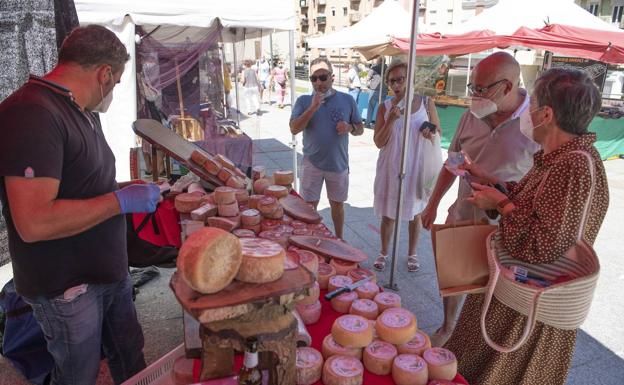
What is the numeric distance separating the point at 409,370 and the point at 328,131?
282cm

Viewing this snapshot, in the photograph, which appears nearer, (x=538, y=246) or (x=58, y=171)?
(x=58, y=171)

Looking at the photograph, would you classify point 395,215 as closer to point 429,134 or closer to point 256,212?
point 429,134

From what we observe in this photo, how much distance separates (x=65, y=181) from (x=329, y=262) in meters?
1.19

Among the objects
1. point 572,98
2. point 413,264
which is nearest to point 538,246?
point 572,98

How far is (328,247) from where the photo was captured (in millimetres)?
2033

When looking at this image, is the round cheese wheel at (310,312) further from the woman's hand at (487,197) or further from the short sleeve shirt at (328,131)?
the short sleeve shirt at (328,131)

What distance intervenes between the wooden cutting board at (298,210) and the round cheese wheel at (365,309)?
2.95 feet

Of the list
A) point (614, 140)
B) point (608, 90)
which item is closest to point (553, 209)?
point (614, 140)

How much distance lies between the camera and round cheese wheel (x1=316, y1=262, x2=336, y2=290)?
1768 millimetres

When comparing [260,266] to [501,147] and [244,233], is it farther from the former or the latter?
[501,147]

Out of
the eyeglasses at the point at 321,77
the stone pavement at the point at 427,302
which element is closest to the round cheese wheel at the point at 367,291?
the stone pavement at the point at 427,302

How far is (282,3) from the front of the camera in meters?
5.46

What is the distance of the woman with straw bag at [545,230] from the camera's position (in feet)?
4.89

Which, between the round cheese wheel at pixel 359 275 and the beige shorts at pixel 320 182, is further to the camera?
the beige shorts at pixel 320 182
